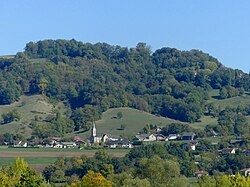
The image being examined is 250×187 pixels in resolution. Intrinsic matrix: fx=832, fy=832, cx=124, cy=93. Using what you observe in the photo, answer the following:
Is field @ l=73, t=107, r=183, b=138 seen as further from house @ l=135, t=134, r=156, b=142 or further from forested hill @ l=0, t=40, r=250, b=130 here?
house @ l=135, t=134, r=156, b=142

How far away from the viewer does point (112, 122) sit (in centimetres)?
11788

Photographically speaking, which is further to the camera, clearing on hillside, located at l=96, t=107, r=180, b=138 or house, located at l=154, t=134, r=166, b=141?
clearing on hillside, located at l=96, t=107, r=180, b=138

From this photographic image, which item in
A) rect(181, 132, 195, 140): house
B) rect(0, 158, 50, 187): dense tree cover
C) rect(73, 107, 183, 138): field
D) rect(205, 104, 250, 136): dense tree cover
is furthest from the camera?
rect(73, 107, 183, 138): field

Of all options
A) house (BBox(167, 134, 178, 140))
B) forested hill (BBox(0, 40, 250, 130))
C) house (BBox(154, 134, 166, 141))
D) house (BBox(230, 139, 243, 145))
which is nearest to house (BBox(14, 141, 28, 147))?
forested hill (BBox(0, 40, 250, 130))

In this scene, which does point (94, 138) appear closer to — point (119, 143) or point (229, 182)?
point (119, 143)

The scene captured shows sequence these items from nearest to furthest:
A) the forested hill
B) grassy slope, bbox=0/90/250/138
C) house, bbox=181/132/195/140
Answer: house, bbox=181/132/195/140 < grassy slope, bbox=0/90/250/138 < the forested hill

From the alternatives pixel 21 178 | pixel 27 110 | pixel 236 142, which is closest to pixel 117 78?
pixel 27 110

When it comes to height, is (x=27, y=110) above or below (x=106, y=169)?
above

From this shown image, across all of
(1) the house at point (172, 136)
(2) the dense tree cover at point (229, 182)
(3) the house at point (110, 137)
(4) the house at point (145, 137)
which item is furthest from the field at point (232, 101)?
(2) the dense tree cover at point (229, 182)

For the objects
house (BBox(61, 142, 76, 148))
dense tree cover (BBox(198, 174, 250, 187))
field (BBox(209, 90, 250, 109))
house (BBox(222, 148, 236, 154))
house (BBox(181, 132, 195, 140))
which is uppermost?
field (BBox(209, 90, 250, 109))

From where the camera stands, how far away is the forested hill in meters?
128

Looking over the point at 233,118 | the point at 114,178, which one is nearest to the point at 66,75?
the point at 233,118

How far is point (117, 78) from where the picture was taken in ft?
481

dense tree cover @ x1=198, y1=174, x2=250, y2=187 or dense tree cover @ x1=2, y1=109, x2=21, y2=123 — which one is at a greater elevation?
dense tree cover @ x1=2, y1=109, x2=21, y2=123
